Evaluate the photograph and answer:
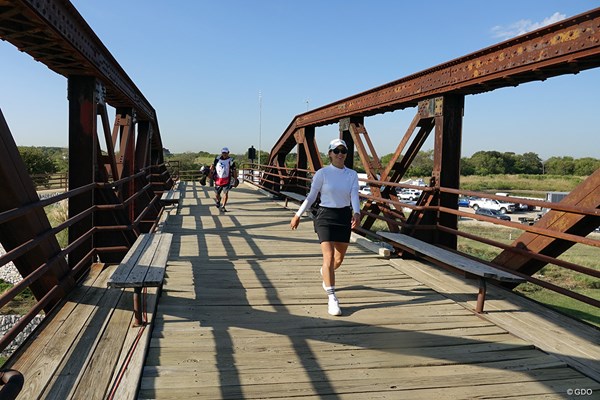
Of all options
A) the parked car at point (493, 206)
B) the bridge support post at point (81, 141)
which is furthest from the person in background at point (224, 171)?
the parked car at point (493, 206)

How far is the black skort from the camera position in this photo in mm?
4375

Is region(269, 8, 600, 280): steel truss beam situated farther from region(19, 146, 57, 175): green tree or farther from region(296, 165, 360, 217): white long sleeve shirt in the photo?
region(19, 146, 57, 175): green tree

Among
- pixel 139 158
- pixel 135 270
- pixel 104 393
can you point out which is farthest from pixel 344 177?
pixel 139 158

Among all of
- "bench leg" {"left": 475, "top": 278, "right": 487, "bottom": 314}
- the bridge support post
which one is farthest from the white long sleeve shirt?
the bridge support post

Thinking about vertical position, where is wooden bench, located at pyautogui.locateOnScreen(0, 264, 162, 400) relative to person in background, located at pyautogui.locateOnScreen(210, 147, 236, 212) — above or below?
below

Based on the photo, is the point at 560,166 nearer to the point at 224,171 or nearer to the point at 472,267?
the point at 224,171

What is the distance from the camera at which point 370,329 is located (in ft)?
12.8

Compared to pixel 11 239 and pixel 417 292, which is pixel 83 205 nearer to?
pixel 11 239

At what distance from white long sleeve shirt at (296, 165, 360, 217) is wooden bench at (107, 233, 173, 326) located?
1.44 meters

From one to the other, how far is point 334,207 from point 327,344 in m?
1.35

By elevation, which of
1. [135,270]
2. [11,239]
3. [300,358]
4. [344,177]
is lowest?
[300,358]

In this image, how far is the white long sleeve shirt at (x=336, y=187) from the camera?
4.39 m

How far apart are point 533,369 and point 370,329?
1.26m

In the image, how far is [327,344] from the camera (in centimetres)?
358
